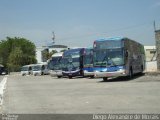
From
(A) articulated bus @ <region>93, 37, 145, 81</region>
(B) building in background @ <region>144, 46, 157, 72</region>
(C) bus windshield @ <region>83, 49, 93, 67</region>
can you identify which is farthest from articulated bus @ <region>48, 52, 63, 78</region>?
(A) articulated bus @ <region>93, 37, 145, 81</region>

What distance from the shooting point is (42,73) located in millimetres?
64812

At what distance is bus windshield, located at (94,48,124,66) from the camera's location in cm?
2609

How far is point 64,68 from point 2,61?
80.8 meters

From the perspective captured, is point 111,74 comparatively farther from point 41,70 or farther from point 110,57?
point 41,70

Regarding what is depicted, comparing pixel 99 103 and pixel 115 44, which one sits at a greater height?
pixel 115 44

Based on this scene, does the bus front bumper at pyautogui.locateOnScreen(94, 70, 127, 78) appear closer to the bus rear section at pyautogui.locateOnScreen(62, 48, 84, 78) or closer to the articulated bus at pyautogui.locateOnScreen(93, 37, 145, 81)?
the articulated bus at pyautogui.locateOnScreen(93, 37, 145, 81)

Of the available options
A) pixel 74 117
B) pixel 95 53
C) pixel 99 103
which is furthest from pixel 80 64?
pixel 74 117

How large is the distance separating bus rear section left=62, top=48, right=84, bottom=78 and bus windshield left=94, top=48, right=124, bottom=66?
36.9ft

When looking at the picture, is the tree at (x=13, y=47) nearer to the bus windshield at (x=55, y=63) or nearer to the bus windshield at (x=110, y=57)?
the bus windshield at (x=55, y=63)

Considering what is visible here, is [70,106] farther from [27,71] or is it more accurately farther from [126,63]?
[27,71]

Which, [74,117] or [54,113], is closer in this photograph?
[74,117]

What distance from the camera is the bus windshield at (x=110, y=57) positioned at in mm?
26094

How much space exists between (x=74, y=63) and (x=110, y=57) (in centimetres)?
1224

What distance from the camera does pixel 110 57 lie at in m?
26.3
